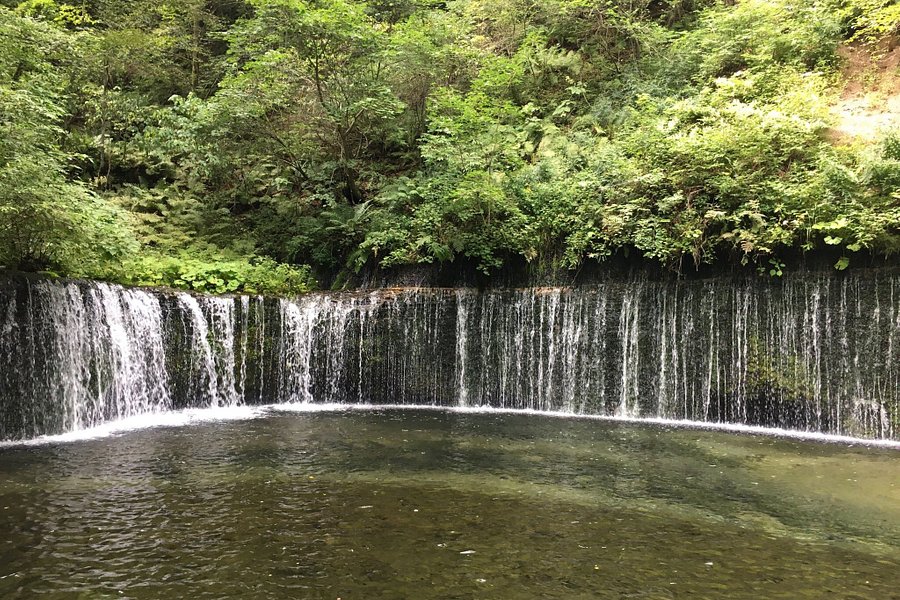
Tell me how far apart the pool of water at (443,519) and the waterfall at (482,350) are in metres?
1.60

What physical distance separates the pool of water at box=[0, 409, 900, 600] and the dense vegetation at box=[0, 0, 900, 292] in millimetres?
4456

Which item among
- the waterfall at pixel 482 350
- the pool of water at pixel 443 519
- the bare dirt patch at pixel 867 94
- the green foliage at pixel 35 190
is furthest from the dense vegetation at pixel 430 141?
the pool of water at pixel 443 519

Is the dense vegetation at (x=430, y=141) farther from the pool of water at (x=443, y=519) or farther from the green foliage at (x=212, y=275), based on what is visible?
the pool of water at (x=443, y=519)

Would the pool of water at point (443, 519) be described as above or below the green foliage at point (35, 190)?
below

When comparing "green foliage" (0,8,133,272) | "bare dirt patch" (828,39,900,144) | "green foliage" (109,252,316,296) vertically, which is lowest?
"green foliage" (109,252,316,296)

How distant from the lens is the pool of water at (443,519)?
4285mm

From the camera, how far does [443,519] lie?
18.4 feet

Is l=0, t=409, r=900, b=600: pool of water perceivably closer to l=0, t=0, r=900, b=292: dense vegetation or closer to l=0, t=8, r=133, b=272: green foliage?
l=0, t=8, r=133, b=272: green foliage

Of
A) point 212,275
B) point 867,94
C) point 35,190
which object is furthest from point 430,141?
point 867,94

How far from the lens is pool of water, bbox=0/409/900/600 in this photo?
4285mm

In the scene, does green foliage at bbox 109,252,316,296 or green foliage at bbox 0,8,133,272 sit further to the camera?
green foliage at bbox 109,252,316,296

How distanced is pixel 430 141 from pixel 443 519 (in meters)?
12.0

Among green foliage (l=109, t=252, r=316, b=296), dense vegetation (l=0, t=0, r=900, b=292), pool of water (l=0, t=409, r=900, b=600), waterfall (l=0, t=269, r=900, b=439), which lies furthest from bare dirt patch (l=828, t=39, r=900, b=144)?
green foliage (l=109, t=252, r=316, b=296)

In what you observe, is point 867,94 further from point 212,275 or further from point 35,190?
point 35,190
